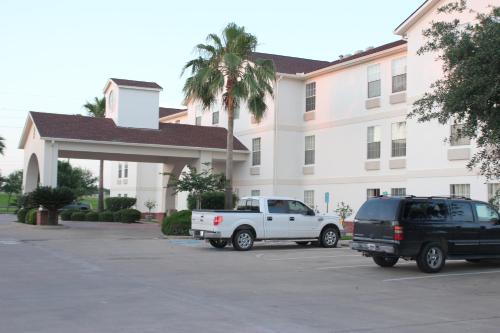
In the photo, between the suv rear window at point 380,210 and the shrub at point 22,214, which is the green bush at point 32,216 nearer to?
the shrub at point 22,214

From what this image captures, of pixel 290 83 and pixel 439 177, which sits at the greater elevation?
pixel 290 83

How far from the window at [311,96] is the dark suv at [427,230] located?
777 inches

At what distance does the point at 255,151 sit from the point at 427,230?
23587mm

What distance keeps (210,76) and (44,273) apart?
16522mm

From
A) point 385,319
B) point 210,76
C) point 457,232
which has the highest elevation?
point 210,76

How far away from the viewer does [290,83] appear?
119 ft

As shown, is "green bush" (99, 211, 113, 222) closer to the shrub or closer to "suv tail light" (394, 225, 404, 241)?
the shrub

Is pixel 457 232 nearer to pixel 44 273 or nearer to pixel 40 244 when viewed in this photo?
pixel 44 273

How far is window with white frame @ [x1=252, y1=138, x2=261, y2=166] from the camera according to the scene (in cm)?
3850

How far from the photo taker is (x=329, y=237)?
23.4 metres

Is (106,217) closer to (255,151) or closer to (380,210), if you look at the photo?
(255,151)

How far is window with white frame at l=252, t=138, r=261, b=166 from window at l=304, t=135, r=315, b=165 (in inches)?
124

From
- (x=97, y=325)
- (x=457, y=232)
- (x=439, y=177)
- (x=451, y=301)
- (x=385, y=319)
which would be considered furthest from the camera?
(x=439, y=177)

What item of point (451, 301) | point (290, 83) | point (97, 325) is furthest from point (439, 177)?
point (97, 325)
